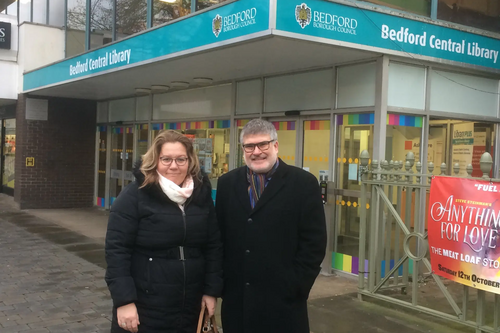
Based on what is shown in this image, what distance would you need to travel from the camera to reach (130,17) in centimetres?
977

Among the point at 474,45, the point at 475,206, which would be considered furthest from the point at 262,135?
the point at 474,45

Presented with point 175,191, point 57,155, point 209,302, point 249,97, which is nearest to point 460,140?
point 249,97

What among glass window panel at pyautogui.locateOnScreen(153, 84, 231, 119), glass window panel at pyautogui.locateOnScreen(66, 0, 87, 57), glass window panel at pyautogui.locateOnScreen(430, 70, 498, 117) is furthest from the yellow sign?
glass window panel at pyautogui.locateOnScreen(430, 70, 498, 117)

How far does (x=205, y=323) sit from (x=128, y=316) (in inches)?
18.2

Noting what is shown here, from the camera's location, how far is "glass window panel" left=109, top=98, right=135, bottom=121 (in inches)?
478

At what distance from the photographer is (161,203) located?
9.46 feet

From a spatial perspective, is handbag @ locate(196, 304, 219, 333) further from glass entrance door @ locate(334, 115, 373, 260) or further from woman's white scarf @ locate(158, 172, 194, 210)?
glass entrance door @ locate(334, 115, 373, 260)

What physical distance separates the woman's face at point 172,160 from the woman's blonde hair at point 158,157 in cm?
2

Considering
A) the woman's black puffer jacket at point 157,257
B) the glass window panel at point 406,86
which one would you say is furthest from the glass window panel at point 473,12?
the woman's black puffer jacket at point 157,257

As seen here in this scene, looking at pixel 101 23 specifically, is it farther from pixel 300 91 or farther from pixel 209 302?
pixel 209 302

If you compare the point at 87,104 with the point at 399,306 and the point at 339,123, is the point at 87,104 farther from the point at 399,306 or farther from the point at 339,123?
the point at 399,306

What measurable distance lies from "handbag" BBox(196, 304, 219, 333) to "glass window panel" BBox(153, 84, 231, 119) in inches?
244

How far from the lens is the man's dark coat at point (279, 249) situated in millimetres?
2898

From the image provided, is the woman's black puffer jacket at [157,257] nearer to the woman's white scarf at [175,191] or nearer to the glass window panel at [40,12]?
the woman's white scarf at [175,191]
